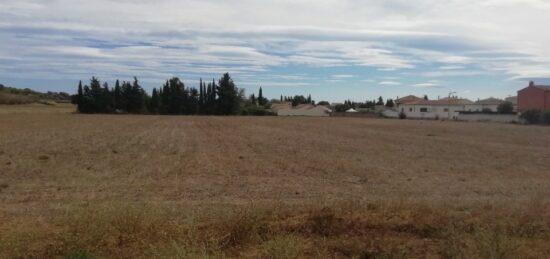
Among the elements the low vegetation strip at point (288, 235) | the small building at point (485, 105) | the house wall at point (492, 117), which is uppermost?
A: the small building at point (485, 105)

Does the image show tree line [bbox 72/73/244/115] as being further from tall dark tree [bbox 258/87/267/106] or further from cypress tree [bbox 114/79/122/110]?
tall dark tree [bbox 258/87/267/106]

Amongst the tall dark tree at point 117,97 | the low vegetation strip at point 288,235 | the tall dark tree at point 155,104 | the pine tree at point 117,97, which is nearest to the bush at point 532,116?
the tall dark tree at point 155,104

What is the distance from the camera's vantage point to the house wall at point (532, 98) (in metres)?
103

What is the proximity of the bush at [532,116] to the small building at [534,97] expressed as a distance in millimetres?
13659

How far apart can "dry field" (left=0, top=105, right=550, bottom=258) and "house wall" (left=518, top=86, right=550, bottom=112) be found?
8456 centimetres

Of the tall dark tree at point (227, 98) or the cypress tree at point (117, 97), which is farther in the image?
the cypress tree at point (117, 97)

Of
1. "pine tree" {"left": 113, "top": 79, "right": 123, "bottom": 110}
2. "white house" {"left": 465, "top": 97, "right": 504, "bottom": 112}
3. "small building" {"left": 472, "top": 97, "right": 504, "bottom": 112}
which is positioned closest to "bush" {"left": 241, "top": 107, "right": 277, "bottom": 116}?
"pine tree" {"left": 113, "top": 79, "right": 123, "bottom": 110}

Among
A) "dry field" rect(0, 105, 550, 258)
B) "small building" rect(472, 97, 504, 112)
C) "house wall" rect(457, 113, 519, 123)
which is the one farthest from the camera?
"small building" rect(472, 97, 504, 112)

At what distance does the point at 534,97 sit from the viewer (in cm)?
10588

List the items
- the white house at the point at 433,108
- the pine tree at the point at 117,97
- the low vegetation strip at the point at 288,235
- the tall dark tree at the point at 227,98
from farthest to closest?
the white house at the point at 433,108 < the pine tree at the point at 117,97 < the tall dark tree at the point at 227,98 < the low vegetation strip at the point at 288,235

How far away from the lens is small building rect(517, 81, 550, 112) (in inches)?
4031

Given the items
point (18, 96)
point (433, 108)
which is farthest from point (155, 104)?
point (433, 108)

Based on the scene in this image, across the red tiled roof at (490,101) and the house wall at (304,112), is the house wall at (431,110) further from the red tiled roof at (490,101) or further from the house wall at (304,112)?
the house wall at (304,112)

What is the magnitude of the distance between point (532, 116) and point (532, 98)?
24170mm
